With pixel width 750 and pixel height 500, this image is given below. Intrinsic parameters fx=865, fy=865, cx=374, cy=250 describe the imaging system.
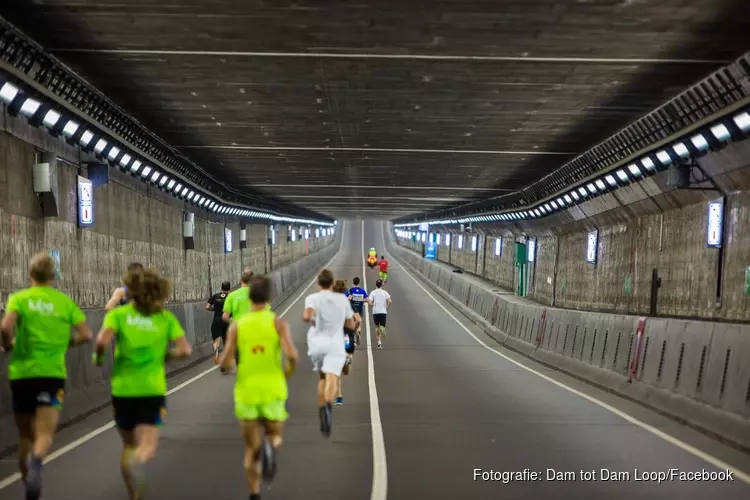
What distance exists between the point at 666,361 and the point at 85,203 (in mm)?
11535

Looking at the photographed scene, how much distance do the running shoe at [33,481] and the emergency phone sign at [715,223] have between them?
14830 millimetres

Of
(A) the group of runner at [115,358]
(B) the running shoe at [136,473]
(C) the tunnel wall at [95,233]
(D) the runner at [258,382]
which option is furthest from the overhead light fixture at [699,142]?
(B) the running shoe at [136,473]

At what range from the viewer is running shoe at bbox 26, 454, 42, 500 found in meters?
6.71

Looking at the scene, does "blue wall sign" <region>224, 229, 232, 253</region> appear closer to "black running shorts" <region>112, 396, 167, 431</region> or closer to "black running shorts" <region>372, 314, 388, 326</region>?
"black running shorts" <region>372, 314, 388, 326</region>

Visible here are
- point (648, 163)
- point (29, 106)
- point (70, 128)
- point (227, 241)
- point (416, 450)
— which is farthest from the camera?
point (227, 241)

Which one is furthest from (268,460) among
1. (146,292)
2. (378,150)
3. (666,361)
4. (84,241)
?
(378,150)

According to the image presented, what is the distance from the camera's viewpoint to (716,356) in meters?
12.1

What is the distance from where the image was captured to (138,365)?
22.6 ft

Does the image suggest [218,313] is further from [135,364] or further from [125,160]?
[135,364]

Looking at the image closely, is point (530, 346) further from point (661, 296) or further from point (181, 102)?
point (181, 102)

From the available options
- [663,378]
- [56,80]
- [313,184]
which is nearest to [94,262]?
[56,80]

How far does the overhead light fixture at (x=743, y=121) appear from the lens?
1385 centimetres

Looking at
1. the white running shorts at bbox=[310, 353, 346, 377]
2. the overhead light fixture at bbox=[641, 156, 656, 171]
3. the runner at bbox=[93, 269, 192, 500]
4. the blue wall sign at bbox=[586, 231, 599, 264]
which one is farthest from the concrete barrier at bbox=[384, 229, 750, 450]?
the runner at bbox=[93, 269, 192, 500]

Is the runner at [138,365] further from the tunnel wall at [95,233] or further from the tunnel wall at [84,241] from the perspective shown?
the tunnel wall at [95,233]
